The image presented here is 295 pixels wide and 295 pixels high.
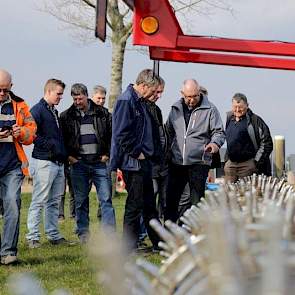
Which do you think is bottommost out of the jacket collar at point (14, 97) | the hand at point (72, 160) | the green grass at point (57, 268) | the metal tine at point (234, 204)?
the green grass at point (57, 268)

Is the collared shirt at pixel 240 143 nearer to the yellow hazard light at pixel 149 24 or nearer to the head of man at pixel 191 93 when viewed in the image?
the head of man at pixel 191 93

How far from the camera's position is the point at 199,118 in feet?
21.1

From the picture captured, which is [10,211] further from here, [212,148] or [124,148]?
[212,148]

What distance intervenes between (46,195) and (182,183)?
4.33ft

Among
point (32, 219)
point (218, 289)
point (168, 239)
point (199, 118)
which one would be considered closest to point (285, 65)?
point (199, 118)

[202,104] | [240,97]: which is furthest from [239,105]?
[202,104]

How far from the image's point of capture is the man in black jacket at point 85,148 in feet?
22.5

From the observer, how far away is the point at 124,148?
5.78 metres

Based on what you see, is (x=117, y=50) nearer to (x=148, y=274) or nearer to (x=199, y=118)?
(x=199, y=118)

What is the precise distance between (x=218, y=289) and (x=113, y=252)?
93 mm

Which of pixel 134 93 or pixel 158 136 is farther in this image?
pixel 158 136

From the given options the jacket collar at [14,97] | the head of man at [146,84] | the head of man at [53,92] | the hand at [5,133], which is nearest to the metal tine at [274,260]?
the hand at [5,133]

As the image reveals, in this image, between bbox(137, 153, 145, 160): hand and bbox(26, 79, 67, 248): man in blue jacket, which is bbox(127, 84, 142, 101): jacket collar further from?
bbox(26, 79, 67, 248): man in blue jacket

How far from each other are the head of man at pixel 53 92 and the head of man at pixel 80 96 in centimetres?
12
